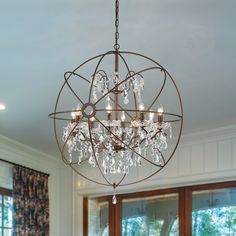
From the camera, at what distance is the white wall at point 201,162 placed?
5.55 meters

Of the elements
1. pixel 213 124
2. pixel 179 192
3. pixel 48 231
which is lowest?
pixel 48 231

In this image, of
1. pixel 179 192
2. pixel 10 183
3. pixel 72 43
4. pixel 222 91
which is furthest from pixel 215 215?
pixel 72 43

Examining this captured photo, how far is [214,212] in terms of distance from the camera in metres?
5.67

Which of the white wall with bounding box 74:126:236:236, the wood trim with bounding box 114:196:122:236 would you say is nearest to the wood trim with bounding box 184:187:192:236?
the white wall with bounding box 74:126:236:236

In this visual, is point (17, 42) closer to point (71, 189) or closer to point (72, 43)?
point (72, 43)

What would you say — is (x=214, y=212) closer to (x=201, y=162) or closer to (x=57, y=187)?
(x=201, y=162)

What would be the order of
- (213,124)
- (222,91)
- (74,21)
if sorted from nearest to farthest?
1. (74,21)
2. (222,91)
3. (213,124)

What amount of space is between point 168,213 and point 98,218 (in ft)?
3.81

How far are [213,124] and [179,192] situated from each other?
1114mm

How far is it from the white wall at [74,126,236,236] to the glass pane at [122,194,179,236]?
21 cm

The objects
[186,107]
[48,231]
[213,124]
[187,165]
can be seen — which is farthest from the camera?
[48,231]

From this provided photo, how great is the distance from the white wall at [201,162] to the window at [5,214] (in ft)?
5.32

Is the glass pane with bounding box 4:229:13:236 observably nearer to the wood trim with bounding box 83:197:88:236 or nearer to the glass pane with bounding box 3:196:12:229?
the glass pane with bounding box 3:196:12:229

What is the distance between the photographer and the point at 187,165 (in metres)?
Result: 5.84
